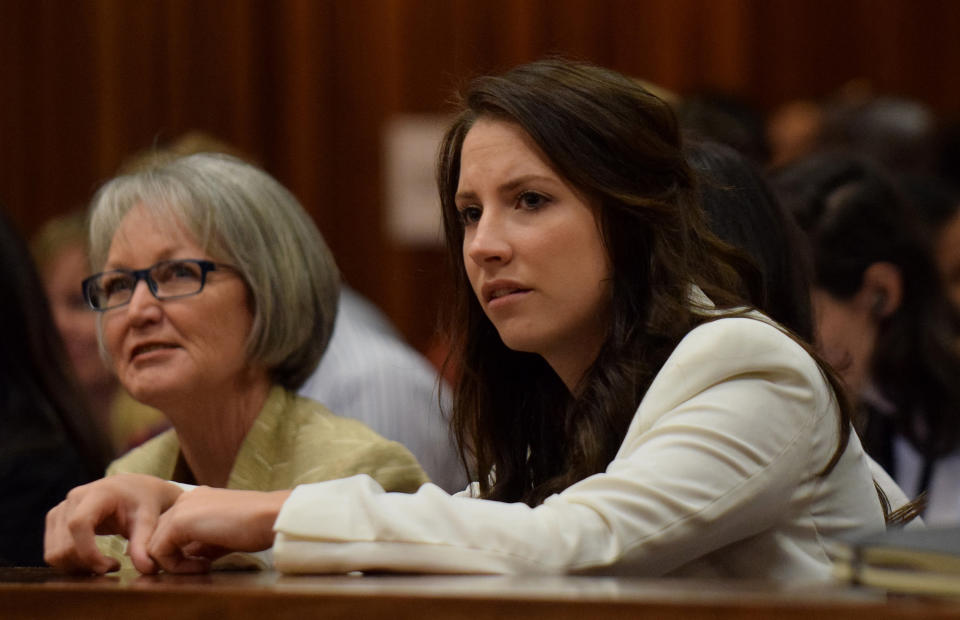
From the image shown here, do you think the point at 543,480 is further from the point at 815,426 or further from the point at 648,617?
the point at 648,617

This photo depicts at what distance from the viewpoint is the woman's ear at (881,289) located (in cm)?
301

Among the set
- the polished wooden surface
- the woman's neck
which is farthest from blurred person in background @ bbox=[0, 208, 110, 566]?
the polished wooden surface

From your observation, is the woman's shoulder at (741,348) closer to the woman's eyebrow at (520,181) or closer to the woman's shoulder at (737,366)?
the woman's shoulder at (737,366)

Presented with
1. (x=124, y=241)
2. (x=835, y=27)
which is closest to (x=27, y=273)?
(x=124, y=241)

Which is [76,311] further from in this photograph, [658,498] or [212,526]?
[658,498]

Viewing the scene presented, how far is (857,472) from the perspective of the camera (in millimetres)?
1727

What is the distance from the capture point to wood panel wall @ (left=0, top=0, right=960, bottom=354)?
547cm

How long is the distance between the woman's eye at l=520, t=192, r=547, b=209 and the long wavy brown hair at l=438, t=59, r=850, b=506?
45 mm

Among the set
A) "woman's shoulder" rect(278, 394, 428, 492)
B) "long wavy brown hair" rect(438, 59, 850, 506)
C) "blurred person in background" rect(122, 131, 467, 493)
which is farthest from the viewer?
"blurred person in background" rect(122, 131, 467, 493)

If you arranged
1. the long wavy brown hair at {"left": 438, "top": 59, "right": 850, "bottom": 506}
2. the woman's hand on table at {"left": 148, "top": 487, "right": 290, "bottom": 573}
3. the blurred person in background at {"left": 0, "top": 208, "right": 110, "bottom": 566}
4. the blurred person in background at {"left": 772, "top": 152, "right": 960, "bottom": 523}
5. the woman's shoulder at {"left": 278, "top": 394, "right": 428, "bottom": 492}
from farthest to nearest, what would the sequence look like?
the blurred person in background at {"left": 772, "top": 152, "right": 960, "bottom": 523}
the blurred person in background at {"left": 0, "top": 208, "right": 110, "bottom": 566}
the woman's shoulder at {"left": 278, "top": 394, "right": 428, "bottom": 492}
the long wavy brown hair at {"left": 438, "top": 59, "right": 850, "bottom": 506}
the woman's hand on table at {"left": 148, "top": 487, "right": 290, "bottom": 573}

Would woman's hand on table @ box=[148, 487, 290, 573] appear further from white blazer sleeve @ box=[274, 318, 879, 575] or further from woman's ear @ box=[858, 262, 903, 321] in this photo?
woman's ear @ box=[858, 262, 903, 321]

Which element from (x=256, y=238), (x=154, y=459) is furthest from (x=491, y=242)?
(x=154, y=459)

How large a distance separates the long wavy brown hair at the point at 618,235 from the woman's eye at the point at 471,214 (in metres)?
0.12

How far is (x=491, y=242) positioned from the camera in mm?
1792
